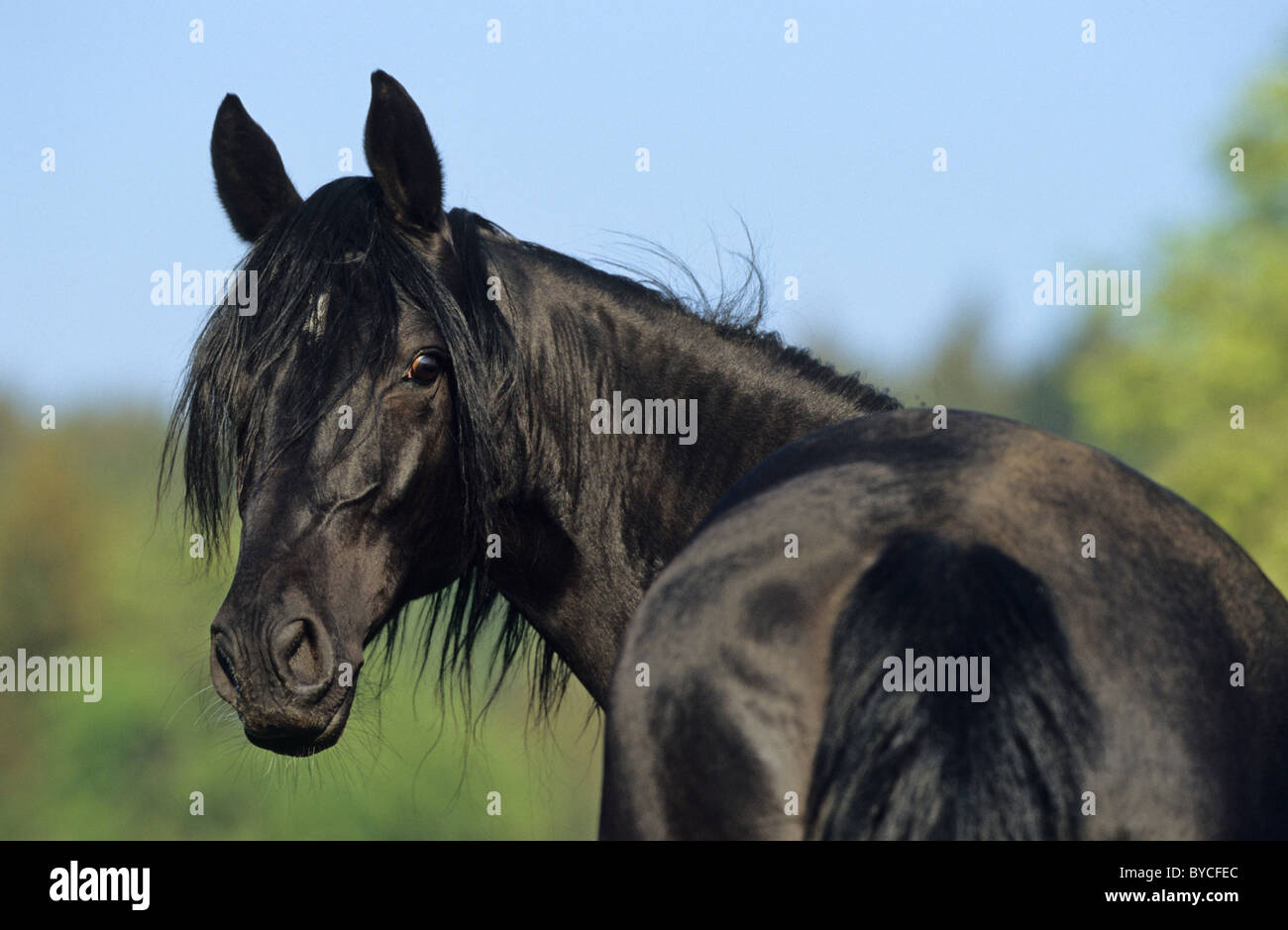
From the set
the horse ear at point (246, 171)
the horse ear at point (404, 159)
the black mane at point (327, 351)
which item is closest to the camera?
the black mane at point (327, 351)

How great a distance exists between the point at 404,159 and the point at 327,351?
63cm

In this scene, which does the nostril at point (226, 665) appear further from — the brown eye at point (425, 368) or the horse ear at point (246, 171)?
the horse ear at point (246, 171)

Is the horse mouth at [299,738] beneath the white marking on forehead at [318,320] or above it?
beneath

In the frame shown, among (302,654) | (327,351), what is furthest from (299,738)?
(327,351)

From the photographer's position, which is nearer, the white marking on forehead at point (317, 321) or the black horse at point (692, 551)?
the black horse at point (692, 551)

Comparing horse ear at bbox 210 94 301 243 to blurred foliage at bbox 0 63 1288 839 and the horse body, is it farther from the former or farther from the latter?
the horse body

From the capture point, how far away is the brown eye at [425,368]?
304 centimetres

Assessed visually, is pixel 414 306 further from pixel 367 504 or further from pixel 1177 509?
pixel 1177 509

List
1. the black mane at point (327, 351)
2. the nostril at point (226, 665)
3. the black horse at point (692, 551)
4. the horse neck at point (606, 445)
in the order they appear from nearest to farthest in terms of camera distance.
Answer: the black horse at point (692, 551), the nostril at point (226, 665), the black mane at point (327, 351), the horse neck at point (606, 445)

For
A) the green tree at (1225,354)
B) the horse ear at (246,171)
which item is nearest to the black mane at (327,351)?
the horse ear at (246,171)

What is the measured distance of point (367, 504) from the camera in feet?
9.67
